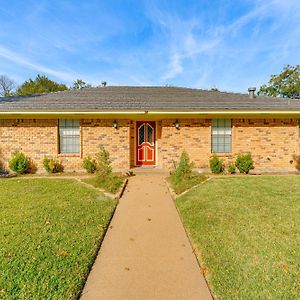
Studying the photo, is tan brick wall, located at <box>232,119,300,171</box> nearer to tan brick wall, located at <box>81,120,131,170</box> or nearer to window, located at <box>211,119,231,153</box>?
window, located at <box>211,119,231,153</box>

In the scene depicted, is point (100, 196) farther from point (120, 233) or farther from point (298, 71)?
point (298, 71)

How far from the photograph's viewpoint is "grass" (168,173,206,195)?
23.5 ft

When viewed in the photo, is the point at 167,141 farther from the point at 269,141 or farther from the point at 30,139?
the point at 30,139

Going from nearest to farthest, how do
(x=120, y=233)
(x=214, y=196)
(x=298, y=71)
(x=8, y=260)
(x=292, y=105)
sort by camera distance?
(x=8, y=260) → (x=120, y=233) → (x=214, y=196) → (x=292, y=105) → (x=298, y=71)

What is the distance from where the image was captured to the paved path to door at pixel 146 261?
2768mm

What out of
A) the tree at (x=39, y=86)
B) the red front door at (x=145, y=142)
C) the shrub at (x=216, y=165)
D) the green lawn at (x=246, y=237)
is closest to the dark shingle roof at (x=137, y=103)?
the red front door at (x=145, y=142)

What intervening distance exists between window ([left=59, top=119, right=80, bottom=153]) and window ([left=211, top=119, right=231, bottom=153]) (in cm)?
640

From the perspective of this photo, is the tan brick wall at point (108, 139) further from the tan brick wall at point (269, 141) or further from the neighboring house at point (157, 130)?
the tan brick wall at point (269, 141)

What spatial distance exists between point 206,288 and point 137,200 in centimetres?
375

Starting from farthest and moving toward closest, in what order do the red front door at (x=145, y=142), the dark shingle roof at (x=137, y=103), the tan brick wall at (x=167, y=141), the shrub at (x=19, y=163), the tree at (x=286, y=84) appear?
the tree at (x=286, y=84) → the red front door at (x=145, y=142) → the tan brick wall at (x=167, y=141) → the dark shingle roof at (x=137, y=103) → the shrub at (x=19, y=163)

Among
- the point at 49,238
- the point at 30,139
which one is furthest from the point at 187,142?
the point at 49,238

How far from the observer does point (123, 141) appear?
10.3 metres

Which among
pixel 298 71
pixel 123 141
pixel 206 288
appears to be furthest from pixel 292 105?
Answer: pixel 298 71

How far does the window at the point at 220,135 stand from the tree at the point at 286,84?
32924 millimetres
